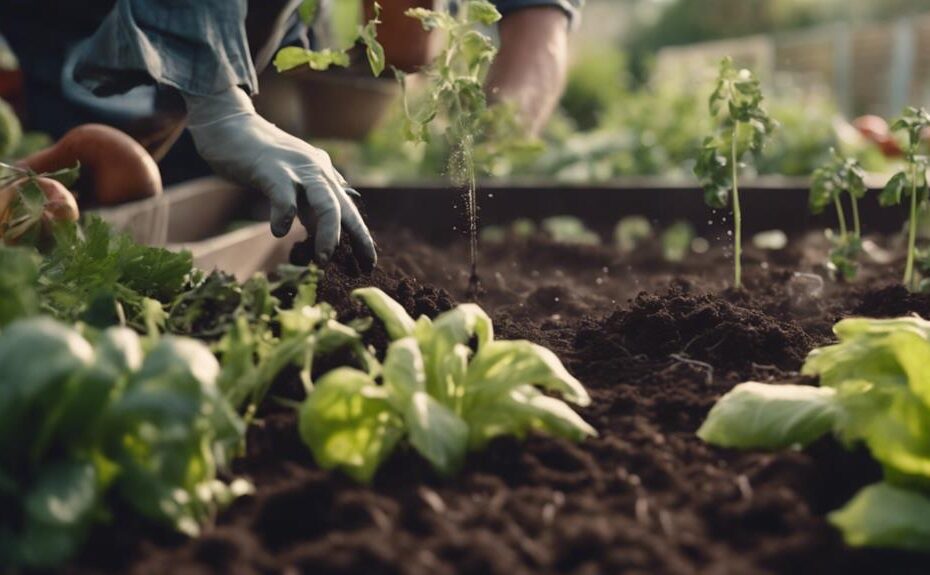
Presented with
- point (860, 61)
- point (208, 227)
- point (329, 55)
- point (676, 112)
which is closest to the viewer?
point (329, 55)

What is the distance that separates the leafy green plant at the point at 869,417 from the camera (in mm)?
996

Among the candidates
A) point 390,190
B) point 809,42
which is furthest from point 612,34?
point 390,190

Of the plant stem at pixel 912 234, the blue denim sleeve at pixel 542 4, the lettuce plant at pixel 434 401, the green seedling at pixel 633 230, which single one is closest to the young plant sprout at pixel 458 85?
the lettuce plant at pixel 434 401

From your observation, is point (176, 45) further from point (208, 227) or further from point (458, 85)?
point (208, 227)

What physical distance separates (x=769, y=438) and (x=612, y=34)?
121 ft

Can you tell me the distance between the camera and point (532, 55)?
3.59 meters

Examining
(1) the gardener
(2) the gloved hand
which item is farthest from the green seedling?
(2) the gloved hand

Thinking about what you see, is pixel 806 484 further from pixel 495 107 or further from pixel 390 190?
pixel 390 190

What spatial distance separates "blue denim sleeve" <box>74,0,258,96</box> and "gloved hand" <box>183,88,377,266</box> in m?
0.05

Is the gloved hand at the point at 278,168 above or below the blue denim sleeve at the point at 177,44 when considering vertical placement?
below

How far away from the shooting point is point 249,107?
214cm

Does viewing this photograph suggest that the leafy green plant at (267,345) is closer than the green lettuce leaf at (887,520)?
No

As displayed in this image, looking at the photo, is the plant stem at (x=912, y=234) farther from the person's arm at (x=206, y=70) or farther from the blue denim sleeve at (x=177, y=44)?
the blue denim sleeve at (x=177, y=44)

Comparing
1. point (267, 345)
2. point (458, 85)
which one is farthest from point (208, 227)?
point (267, 345)
